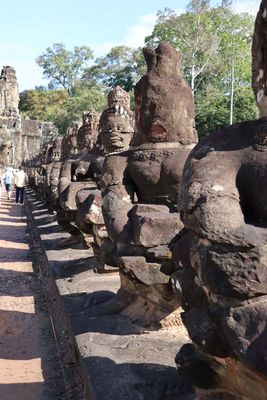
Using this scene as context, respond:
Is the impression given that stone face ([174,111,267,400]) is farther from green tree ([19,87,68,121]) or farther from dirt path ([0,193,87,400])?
green tree ([19,87,68,121])

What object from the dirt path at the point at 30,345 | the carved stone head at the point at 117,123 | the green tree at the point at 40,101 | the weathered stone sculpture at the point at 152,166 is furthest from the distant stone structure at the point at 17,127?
the weathered stone sculpture at the point at 152,166

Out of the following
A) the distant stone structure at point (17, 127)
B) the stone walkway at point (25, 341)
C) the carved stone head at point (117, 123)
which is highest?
the distant stone structure at point (17, 127)

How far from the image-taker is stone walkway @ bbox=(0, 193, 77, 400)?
3.64 m

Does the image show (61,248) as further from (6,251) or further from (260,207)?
(260,207)

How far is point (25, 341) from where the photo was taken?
4.67 meters

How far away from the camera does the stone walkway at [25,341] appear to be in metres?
3.64

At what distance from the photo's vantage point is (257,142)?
1.92 m

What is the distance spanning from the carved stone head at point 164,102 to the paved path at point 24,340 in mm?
1820

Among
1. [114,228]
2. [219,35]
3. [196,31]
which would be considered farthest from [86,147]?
[219,35]

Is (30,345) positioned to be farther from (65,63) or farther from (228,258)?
(65,63)

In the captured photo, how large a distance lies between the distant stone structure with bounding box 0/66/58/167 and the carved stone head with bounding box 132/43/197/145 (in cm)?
3773

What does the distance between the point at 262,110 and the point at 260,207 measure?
1.17ft

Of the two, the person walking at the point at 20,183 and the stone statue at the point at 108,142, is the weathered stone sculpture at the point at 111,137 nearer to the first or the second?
the stone statue at the point at 108,142

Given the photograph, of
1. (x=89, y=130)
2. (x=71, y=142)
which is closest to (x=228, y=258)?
(x=89, y=130)
